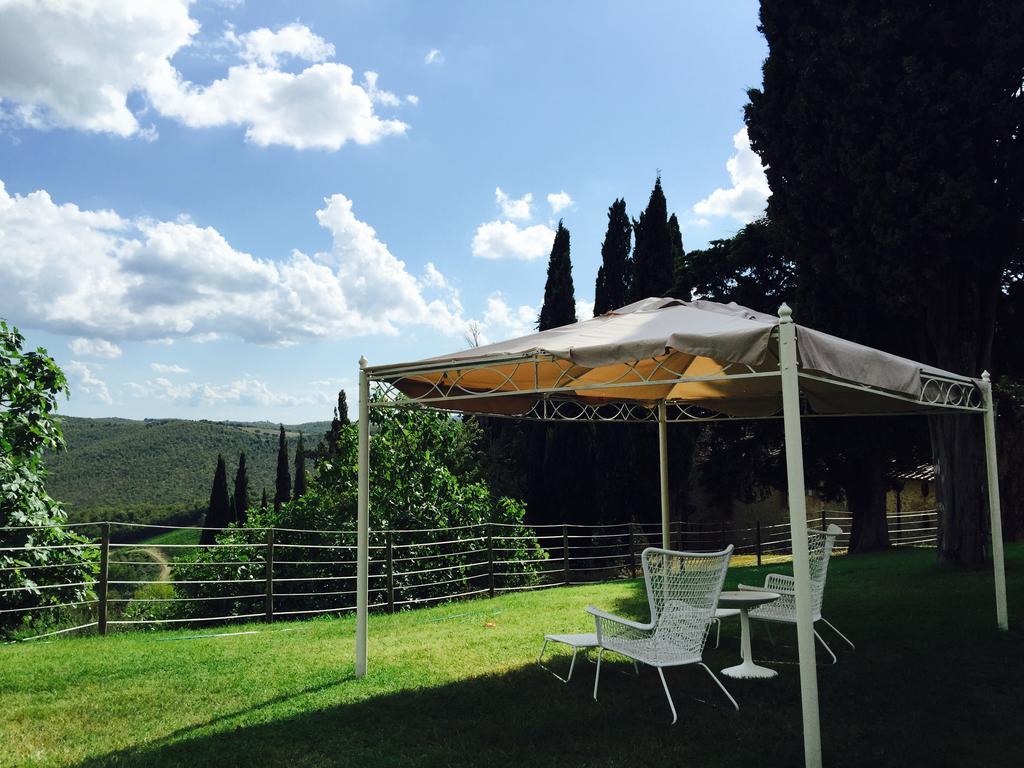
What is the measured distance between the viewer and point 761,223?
1964 cm

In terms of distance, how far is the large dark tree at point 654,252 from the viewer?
73.3ft

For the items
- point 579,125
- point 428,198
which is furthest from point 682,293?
point 579,125

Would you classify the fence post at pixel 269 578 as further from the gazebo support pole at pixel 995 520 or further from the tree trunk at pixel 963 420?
the tree trunk at pixel 963 420

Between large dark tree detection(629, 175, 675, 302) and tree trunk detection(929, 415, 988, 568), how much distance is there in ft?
34.8

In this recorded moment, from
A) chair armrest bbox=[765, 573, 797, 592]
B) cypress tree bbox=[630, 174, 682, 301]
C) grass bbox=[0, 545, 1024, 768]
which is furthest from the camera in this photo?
cypress tree bbox=[630, 174, 682, 301]

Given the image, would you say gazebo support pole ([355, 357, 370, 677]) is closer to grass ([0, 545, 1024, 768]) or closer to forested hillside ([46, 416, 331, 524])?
grass ([0, 545, 1024, 768])

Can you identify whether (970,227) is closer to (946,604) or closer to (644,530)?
(946,604)

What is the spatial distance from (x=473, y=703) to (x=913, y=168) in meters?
9.46

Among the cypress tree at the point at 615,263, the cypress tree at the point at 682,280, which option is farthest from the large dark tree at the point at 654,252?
the cypress tree at the point at 615,263

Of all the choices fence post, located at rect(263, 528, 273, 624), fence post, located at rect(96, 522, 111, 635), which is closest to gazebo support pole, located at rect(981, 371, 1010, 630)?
fence post, located at rect(263, 528, 273, 624)

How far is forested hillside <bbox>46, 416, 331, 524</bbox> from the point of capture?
59.8 m

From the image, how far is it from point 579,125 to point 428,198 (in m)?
4.33

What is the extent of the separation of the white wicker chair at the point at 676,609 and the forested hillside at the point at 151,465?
54.2m

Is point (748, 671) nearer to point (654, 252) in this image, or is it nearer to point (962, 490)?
point (962, 490)
